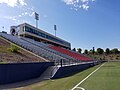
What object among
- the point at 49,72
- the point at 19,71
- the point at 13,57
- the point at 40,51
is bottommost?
the point at 49,72

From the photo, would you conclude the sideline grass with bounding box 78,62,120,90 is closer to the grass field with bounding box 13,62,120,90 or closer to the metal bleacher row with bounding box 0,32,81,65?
the grass field with bounding box 13,62,120,90

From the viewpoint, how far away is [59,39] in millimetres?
105188

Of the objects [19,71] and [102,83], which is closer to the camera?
[102,83]

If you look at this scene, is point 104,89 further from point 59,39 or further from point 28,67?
point 59,39

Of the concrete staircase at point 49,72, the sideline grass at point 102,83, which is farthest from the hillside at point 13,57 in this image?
the sideline grass at point 102,83

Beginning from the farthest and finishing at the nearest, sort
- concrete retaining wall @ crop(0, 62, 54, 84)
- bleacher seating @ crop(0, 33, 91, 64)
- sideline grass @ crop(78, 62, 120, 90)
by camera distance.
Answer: bleacher seating @ crop(0, 33, 91, 64), concrete retaining wall @ crop(0, 62, 54, 84), sideline grass @ crop(78, 62, 120, 90)

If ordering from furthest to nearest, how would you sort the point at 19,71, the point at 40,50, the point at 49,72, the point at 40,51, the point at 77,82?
the point at 40,50, the point at 40,51, the point at 49,72, the point at 19,71, the point at 77,82

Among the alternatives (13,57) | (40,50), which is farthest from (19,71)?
(40,50)

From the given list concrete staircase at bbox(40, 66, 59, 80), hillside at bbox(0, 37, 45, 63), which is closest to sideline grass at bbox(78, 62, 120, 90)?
concrete staircase at bbox(40, 66, 59, 80)

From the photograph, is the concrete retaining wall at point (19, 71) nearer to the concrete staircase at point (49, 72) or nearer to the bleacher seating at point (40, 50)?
the concrete staircase at point (49, 72)

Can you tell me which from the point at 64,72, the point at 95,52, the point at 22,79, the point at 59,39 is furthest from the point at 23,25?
the point at 95,52

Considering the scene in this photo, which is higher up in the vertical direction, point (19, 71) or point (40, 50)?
point (40, 50)

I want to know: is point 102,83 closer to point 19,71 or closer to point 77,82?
point 77,82

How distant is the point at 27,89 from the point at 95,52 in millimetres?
161165
